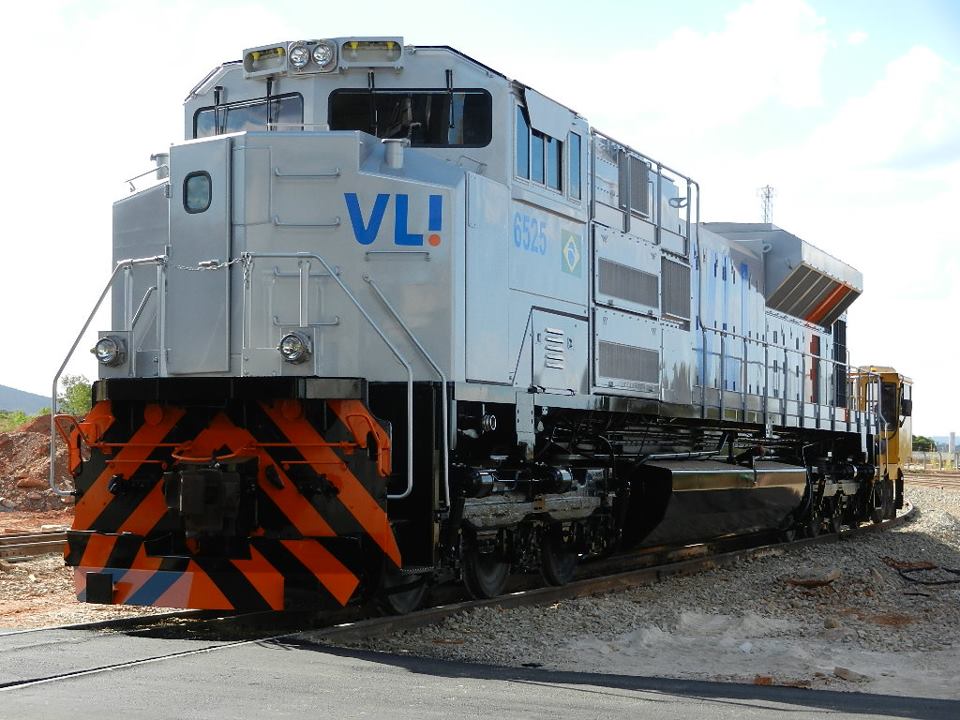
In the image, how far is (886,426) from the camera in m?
20.4

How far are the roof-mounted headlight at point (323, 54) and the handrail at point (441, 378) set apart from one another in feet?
5.16

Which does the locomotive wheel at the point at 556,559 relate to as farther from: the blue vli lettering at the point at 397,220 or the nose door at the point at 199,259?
the nose door at the point at 199,259

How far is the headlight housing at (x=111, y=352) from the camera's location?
823 centimetres

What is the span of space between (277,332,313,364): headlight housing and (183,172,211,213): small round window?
4.00ft

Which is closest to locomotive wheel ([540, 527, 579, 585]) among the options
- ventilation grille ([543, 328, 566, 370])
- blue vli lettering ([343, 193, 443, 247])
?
ventilation grille ([543, 328, 566, 370])

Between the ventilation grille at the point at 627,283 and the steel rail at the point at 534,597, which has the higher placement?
the ventilation grille at the point at 627,283

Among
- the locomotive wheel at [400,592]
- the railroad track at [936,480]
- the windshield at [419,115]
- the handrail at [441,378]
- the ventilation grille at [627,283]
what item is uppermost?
the windshield at [419,115]

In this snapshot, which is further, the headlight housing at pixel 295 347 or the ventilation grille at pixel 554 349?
the ventilation grille at pixel 554 349

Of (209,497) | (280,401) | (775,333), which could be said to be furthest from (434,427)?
(775,333)

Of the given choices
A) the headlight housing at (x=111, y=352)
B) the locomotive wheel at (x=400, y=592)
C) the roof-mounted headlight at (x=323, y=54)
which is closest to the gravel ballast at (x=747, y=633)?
the locomotive wheel at (x=400, y=592)

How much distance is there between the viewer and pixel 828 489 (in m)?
16.2

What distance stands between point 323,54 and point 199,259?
5.43 feet

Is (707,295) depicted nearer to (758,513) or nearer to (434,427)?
(758,513)

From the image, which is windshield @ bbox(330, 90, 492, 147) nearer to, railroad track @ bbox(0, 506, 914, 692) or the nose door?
the nose door
